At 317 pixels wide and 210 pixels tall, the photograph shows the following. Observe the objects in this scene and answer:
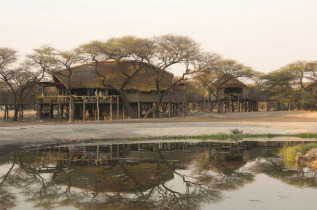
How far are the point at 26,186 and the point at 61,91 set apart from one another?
37228mm

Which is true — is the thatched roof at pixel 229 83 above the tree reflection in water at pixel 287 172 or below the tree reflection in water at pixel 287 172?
above

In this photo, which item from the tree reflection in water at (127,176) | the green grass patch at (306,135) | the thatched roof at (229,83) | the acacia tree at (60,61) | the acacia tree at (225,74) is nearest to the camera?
the tree reflection in water at (127,176)

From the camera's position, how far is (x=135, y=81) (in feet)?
146

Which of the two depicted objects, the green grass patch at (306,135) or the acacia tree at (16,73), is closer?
the green grass patch at (306,135)

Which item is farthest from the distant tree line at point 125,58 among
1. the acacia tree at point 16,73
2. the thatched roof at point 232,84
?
the thatched roof at point 232,84

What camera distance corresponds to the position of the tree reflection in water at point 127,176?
324 inches

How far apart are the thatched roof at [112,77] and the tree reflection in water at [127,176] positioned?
86.2 ft

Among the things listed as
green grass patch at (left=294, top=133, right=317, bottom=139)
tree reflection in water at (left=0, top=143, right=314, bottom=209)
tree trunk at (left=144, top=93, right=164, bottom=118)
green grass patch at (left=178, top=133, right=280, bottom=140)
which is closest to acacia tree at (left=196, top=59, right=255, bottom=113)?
tree trunk at (left=144, top=93, right=164, bottom=118)

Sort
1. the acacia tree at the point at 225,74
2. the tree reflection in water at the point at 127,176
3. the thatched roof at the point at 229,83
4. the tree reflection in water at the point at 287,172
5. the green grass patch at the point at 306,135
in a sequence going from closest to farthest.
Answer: the tree reflection in water at the point at 127,176, the tree reflection in water at the point at 287,172, the green grass patch at the point at 306,135, the acacia tree at the point at 225,74, the thatched roof at the point at 229,83

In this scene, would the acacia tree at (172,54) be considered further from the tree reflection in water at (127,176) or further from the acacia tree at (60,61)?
the tree reflection in water at (127,176)

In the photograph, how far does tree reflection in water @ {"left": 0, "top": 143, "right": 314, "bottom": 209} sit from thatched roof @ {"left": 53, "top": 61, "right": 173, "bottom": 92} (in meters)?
26.3

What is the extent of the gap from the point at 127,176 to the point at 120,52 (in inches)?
1287

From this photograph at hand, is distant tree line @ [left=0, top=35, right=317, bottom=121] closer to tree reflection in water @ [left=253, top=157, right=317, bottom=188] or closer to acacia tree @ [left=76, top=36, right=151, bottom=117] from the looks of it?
acacia tree @ [left=76, top=36, right=151, bottom=117]

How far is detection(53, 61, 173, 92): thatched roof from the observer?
4272cm
